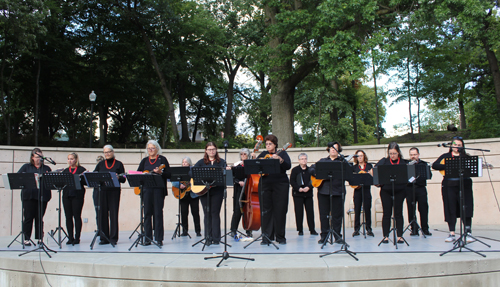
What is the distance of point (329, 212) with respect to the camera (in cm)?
806

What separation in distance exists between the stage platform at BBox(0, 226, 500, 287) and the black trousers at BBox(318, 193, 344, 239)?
97 cm

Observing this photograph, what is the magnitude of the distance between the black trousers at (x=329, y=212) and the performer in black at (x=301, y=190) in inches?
64.6

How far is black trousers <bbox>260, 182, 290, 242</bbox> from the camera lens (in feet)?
24.5

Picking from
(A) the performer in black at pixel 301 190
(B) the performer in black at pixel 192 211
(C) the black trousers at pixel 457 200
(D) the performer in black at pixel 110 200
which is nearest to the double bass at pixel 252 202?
(A) the performer in black at pixel 301 190

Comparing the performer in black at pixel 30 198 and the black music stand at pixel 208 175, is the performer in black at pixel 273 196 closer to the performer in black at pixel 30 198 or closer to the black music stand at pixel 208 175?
the black music stand at pixel 208 175

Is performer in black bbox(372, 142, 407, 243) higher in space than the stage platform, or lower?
higher

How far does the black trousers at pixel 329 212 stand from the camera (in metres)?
7.92

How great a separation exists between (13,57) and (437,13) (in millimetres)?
23960

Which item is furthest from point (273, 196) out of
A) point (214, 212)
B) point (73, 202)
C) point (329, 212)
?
point (73, 202)

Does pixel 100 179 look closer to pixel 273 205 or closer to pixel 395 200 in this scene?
pixel 273 205

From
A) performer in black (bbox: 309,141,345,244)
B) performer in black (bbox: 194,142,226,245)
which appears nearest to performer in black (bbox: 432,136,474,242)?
performer in black (bbox: 309,141,345,244)

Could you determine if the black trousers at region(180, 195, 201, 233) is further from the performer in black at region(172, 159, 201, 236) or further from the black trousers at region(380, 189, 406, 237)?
the black trousers at region(380, 189, 406, 237)

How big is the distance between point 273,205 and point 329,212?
1.31 m

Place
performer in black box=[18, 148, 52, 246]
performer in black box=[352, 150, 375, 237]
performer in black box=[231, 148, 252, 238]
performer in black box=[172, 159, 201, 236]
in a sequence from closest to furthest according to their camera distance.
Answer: performer in black box=[18, 148, 52, 246]
performer in black box=[231, 148, 252, 238]
performer in black box=[352, 150, 375, 237]
performer in black box=[172, 159, 201, 236]
